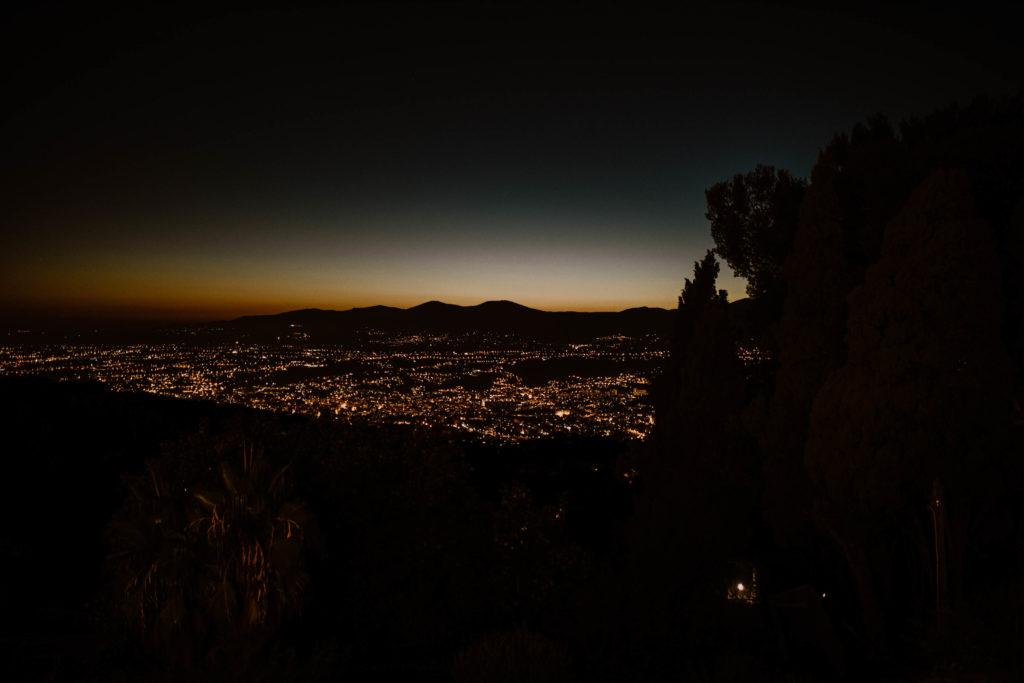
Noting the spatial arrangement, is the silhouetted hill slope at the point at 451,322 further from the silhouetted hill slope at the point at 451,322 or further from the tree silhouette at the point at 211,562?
the tree silhouette at the point at 211,562

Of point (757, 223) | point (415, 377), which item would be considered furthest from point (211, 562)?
point (415, 377)

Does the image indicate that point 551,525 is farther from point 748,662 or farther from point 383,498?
point 748,662

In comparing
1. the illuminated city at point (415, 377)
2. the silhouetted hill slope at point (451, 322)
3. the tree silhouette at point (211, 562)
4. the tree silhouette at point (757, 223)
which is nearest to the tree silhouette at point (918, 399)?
A: the tree silhouette at point (757, 223)

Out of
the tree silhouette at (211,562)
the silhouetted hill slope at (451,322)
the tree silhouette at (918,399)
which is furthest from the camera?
the silhouetted hill slope at (451,322)

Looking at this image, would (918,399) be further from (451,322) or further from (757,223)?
(451,322)

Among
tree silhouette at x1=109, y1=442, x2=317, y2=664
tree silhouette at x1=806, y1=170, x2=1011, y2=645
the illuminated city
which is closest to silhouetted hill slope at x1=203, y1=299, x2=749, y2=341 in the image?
the illuminated city

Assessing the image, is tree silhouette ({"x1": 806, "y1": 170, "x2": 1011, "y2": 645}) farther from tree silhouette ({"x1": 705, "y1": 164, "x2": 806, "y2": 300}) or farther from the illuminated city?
the illuminated city

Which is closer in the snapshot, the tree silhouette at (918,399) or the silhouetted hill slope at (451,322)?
the tree silhouette at (918,399)

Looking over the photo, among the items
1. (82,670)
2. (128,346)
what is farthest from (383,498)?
(128,346)
